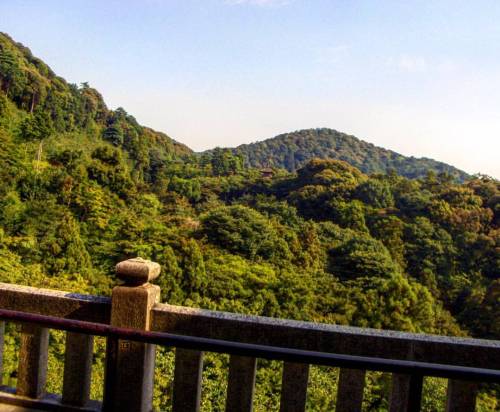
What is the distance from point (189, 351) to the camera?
226 cm

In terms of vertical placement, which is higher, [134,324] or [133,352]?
[134,324]

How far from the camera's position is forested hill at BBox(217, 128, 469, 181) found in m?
107

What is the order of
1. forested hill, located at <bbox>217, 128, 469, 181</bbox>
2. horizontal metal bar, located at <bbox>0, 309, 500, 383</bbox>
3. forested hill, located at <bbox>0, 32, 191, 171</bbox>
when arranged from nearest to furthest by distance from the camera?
horizontal metal bar, located at <bbox>0, 309, 500, 383</bbox> < forested hill, located at <bbox>0, 32, 191, 171</bbox> < forested hill, located at <bbox>217, 128, 469, 181</bbox>

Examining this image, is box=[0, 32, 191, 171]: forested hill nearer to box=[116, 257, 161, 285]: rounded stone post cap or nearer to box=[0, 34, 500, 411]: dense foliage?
box=[0, 34, 500, 411]: dense foliage

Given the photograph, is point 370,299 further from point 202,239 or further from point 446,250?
point 446,250

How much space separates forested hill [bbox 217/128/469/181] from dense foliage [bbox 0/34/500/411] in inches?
2409

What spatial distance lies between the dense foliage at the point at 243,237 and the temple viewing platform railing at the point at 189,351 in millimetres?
6092

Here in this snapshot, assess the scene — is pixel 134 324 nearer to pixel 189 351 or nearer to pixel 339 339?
pixel 189 351

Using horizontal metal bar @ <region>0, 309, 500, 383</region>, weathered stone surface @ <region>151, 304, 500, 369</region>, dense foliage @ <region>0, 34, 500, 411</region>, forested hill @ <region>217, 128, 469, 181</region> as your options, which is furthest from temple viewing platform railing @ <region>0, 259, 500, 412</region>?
forested hill @ <region>217, 128, 469, 181</region>

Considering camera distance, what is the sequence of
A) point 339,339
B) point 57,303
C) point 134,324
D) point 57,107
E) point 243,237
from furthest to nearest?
1. point 57,107
2. point 243,237
3. point 57,303
4. point 134,324
5. point 339,339

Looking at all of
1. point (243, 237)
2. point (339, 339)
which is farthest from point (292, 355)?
point (243, 237)

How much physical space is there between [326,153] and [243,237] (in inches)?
3536

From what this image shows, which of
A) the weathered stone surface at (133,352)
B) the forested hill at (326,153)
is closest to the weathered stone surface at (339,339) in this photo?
the weathered stone surface at (133,352)

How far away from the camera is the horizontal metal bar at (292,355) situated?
56.5 inches
